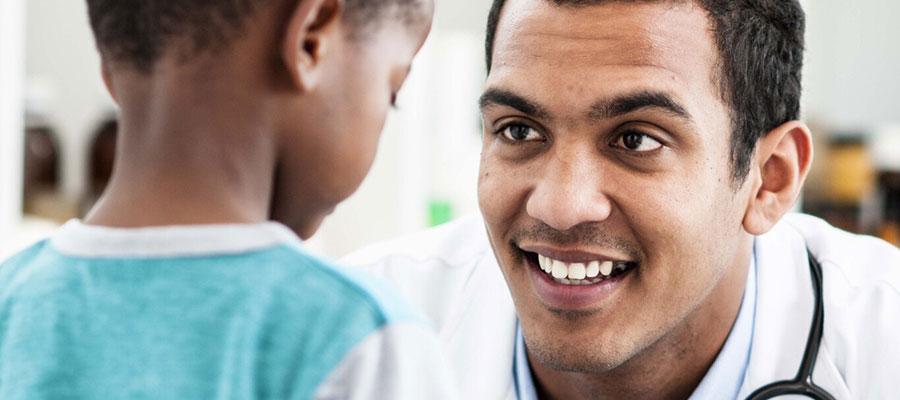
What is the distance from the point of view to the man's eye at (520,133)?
1.23 meters

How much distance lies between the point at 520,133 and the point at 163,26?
0.64 m

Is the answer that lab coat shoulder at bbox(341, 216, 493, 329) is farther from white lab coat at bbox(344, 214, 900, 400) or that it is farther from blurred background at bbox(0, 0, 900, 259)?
blurred background at bbox(0, 0, 900, 259)

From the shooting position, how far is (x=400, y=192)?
7.55ft

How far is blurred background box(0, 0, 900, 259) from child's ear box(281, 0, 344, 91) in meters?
1.12

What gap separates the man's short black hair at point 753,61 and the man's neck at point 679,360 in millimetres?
176

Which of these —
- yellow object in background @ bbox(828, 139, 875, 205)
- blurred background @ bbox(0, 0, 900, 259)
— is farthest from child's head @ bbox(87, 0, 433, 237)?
yellow object in background @ bbox(828, 139, 875, 205)

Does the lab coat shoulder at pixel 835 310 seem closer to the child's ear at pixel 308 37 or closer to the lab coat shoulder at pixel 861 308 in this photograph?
the lab coat shoulder at pixel 861 308

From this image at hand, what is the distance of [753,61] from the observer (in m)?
1.29

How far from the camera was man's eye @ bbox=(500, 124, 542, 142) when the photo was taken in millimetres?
1230

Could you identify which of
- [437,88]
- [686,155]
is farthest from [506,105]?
[437,88]

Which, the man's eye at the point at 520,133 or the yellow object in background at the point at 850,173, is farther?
the yellow object in background at the point at 850,173

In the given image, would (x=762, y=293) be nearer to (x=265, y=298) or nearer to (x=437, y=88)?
(x=265, y=298)

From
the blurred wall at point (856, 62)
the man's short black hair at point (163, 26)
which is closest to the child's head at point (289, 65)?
the man's short black hair at point (163, 26)

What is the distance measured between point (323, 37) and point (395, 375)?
21 cm
